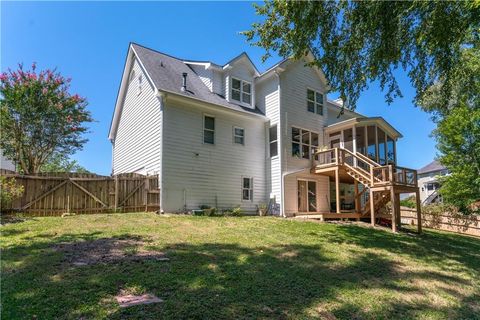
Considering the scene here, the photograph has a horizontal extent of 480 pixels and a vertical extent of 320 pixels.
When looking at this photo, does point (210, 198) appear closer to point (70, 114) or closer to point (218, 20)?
point (218, 20)

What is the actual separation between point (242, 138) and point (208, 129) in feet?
6.85

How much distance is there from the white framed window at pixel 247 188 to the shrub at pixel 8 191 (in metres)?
9.16

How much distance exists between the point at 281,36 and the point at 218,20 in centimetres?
356

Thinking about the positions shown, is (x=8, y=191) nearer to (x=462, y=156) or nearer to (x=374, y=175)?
(x=374, y=175)

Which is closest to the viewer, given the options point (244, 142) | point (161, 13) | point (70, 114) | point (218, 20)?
point (161, 13)

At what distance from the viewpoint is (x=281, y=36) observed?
11.1 metres

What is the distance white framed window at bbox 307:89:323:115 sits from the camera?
18312 millimetres

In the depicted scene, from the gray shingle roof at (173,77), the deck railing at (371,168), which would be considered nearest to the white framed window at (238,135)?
the gray shingle roof at (173,77)

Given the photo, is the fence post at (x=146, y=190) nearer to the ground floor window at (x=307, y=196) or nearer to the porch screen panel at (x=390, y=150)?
the ground floor window at (x=307, y=196)

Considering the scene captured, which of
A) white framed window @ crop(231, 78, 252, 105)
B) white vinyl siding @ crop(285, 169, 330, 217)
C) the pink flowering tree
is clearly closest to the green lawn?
white vinyl siding @ crop(285, 169, 330, 217)

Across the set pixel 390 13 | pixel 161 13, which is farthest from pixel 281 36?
pixel 161 13

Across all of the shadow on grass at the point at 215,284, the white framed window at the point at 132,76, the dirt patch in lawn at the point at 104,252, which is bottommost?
the shadow on grass at the point at 215,284

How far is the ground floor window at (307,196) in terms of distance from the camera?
55.9 ft

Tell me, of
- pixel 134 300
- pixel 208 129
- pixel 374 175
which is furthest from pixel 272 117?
pixel 134 300
